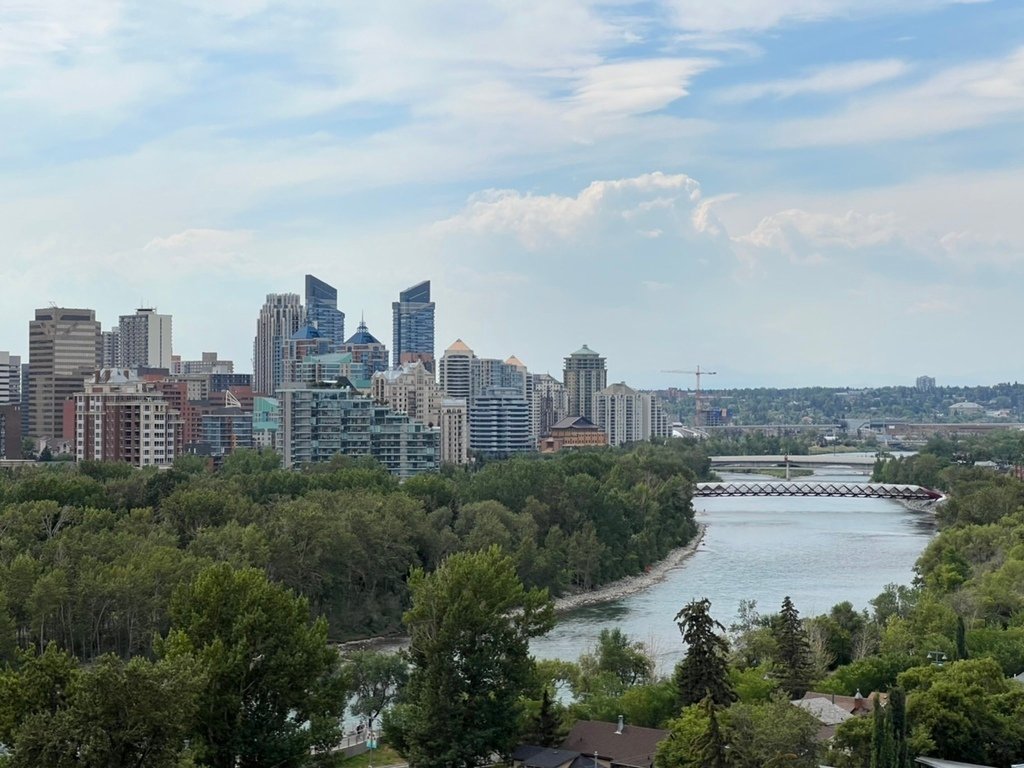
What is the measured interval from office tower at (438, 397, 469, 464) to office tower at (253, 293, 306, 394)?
43.4 metres

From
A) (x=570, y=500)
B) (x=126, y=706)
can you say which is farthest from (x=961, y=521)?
(x=126, y=706)

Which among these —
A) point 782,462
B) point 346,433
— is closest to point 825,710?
point 346,433

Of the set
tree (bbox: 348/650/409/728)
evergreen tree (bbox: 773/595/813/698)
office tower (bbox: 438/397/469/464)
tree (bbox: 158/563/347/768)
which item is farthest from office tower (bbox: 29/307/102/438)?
tree (bbox: 158/563/347/768)

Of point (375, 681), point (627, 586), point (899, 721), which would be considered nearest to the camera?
point (899, 721)

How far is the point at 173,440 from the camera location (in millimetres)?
51625

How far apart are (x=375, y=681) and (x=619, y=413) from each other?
265 ft

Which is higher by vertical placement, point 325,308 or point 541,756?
point 325,308

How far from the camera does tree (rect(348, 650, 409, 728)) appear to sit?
19297mm

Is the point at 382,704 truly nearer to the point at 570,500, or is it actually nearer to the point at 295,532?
the point at 295,532

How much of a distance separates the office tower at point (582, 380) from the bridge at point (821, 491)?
4329 centimetres

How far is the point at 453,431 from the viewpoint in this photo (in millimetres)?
69375

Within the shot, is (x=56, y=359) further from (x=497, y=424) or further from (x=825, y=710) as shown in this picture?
(x=825, y=710)

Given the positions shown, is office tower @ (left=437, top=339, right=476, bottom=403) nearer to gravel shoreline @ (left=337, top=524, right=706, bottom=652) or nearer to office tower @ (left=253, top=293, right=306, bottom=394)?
office tower @ (left=253, top=293, right=306, bottom=394)

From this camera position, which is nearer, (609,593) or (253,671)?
(253,671)
